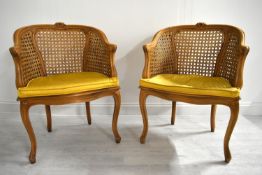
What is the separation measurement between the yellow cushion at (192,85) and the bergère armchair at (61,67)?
0.95 ft

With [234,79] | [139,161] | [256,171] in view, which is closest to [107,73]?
[139,161]

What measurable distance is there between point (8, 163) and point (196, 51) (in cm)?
160

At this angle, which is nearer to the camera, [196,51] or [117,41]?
[196,51]

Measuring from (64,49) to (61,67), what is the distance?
0.15 meters

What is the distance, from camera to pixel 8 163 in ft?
5.51

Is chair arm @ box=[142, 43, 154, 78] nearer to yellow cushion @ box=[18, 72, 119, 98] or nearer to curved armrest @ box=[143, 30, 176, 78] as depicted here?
curved armrest @ box=[143, 30, 176, 78]

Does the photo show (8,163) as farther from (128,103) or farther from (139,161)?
(128,103)

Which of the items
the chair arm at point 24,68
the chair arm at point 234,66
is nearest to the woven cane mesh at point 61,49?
the chair arm at point 24,68

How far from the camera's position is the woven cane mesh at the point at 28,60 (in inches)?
69.1

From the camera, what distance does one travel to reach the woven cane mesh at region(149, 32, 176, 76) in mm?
1949

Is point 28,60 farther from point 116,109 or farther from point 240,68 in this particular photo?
point 240,68

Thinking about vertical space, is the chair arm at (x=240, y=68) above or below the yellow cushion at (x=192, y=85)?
above

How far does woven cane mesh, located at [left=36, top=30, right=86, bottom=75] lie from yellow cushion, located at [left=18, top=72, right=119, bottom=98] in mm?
221

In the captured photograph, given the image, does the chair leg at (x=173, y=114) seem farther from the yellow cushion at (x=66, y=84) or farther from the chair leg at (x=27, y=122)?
the chair leg at (x=27, y=122)
